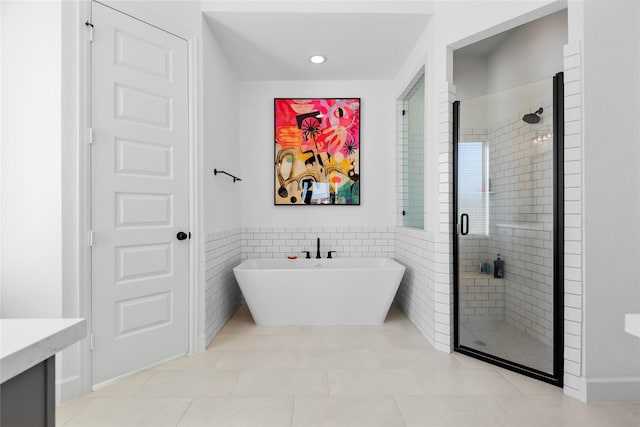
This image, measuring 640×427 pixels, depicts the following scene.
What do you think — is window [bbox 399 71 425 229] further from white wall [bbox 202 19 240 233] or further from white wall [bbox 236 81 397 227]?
white wall [bbox 202 19 240 233]

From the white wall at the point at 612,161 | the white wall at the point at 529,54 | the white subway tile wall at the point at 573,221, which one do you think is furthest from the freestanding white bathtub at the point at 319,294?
the white wall at the point at 529,54

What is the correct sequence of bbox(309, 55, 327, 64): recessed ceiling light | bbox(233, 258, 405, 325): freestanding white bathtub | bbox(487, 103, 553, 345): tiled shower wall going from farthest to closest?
bbox(309, 55, 327, 64): recessed ceiling light
bbox(233, 258, 405, 325): freestanding white bathtub
bbox(487, 103, 553, 345): tiled shower wall

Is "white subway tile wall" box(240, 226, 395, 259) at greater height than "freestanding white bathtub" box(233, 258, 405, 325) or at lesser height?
greater

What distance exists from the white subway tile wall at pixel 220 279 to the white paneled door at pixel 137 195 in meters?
0.26

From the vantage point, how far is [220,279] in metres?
3.29

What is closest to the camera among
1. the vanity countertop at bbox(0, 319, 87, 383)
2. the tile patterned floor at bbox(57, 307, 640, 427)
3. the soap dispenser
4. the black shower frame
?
the vanity countertop at bbox(0, 319, 87, 383)

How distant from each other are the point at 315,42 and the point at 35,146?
234cm

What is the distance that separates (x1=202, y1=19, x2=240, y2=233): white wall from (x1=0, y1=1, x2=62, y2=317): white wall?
100cm

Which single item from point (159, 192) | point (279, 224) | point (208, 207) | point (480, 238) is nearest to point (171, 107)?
point (159, 192)

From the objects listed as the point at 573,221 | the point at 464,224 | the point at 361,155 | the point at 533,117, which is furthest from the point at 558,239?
the point at 361,155

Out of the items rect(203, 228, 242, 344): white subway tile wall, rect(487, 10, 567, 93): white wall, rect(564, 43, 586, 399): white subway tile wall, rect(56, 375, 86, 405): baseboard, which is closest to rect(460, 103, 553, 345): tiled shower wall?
rect(564, 43, 586, 399): white subway tile wall

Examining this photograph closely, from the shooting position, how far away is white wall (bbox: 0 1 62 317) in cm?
199

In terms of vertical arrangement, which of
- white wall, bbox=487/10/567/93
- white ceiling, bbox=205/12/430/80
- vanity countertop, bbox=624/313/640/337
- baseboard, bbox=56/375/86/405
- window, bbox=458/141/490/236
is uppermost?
white ceiling, bbox=205/12/430/80

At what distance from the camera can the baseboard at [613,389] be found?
6.63ft
